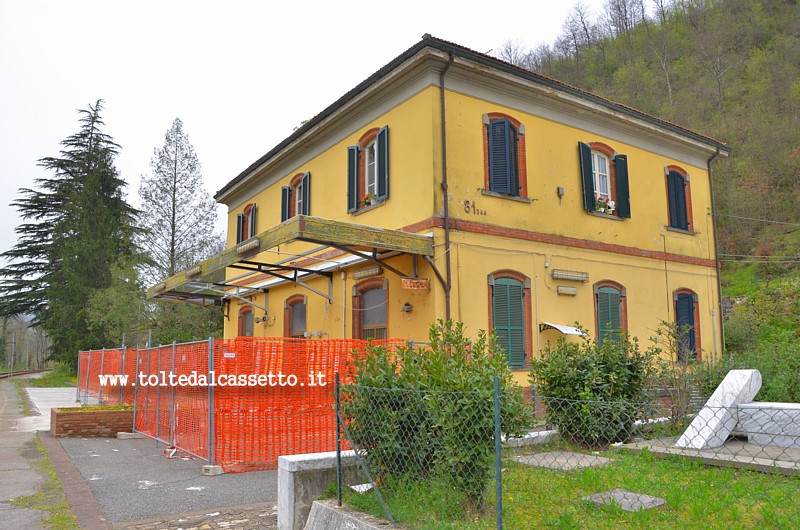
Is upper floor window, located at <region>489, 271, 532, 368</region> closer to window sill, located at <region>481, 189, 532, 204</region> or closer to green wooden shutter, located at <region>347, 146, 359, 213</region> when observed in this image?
window sill, located at <region>481, 189, 532, 204</region>

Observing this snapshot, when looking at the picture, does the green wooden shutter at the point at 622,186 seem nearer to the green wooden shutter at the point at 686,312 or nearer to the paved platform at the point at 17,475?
the green wooden shutter at the point at 686,312

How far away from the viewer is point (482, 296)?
1244cm

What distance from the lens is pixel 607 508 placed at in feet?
16.7

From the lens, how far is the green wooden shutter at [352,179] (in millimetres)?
14109

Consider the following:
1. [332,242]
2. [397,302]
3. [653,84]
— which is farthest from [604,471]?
[653,84]

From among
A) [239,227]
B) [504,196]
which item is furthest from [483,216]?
[239,227]

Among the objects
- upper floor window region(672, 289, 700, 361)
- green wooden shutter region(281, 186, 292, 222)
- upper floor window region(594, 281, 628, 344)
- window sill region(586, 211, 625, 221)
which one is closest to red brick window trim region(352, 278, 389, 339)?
green wooden shutter region(281, 186, 292, 222)

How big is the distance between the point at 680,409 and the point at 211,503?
6.42 m

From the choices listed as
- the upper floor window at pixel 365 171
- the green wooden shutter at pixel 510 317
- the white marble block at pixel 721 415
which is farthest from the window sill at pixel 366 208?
the white marble block at pixel 721 415

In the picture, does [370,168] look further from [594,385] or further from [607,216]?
[594,385]

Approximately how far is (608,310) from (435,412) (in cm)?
1072

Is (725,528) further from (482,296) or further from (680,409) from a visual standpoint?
(482,296)

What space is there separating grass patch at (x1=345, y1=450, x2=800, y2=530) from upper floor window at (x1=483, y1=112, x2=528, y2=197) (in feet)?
25.1

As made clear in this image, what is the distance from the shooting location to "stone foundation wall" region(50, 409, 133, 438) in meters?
13.0
